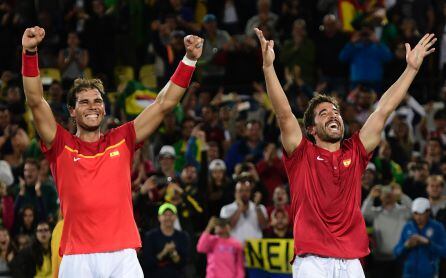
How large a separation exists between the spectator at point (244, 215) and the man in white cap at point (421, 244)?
1687 millimetres

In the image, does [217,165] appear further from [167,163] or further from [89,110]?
[89,110]

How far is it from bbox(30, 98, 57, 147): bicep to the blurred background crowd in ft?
18.6

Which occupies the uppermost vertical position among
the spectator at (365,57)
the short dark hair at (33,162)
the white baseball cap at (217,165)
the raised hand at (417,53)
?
the spectator at (365,57)

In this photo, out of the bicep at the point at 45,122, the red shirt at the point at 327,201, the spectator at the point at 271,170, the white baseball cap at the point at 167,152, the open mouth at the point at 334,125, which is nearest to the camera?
the bicep at the point at 45,122

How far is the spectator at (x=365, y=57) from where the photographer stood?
17469mm

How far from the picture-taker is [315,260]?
8156mm

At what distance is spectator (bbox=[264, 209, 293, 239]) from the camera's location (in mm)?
13469

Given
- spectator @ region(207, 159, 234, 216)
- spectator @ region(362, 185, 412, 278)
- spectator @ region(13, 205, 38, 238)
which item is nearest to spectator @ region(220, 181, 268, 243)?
spectator @ region(207, 159, 234, 216)

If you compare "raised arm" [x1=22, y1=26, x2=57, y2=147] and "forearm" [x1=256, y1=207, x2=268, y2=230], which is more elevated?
"raised arm" [x1=22, y1=26, x2=57, y2=147]

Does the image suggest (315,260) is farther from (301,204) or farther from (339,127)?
(339,127)

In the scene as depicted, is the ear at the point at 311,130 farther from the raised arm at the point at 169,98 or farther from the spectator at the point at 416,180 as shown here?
the spectator at the point at 416,180

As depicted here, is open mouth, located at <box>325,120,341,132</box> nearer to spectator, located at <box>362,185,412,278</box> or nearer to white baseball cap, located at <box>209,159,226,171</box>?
spectator, located at <box>362,185,412,278</box>

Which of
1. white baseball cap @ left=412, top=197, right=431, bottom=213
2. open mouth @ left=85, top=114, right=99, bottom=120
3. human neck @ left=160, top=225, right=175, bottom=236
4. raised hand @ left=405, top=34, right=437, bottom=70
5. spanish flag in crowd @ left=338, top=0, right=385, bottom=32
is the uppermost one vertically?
spanish flag in crowd @ left=338, top=0, right=385, bottom=32

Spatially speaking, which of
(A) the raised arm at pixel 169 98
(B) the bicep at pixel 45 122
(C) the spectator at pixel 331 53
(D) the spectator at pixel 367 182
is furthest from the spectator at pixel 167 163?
(B) the bicep at pixel 45 122
